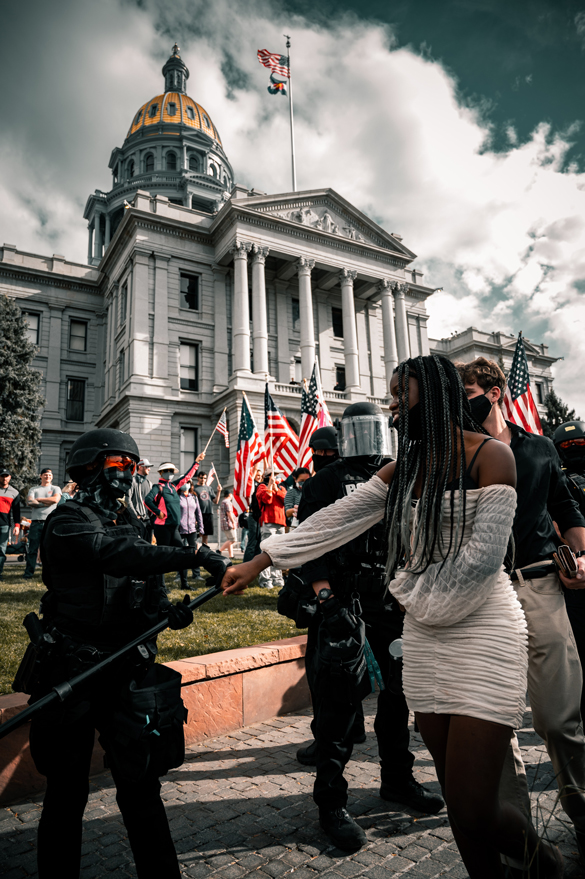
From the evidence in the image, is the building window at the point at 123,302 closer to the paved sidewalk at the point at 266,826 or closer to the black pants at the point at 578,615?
the paved sidewalk at the point at 266,826

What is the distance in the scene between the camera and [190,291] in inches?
1335

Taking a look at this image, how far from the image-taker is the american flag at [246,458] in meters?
13.0

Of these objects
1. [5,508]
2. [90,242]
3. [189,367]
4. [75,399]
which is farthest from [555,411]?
[90,242]

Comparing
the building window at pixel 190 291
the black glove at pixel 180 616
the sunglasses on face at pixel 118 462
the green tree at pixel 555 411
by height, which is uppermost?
the building window at pixel 190 291

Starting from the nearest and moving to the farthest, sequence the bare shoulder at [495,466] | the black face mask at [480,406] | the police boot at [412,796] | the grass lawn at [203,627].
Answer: the bare shoulder at [495,466]
the black face mask at [480,406]
the police boot at [412,796]
the grass lawn at [203,627]

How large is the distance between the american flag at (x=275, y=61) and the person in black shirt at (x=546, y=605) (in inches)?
1617

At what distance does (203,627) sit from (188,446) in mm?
25987

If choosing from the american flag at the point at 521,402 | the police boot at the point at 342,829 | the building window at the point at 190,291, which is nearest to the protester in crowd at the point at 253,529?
the american flag at the point at 521,402

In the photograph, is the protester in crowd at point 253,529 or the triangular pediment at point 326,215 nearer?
the protester in crowd at point 253,529

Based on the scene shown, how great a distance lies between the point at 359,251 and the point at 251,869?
37556 millimetres

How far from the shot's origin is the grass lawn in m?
5.24

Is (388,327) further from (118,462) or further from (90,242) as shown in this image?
(90,242)

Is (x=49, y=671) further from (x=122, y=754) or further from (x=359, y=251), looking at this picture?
(x=359, y=251)

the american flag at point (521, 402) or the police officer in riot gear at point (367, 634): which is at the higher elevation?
the american flag at point (521, 402)
